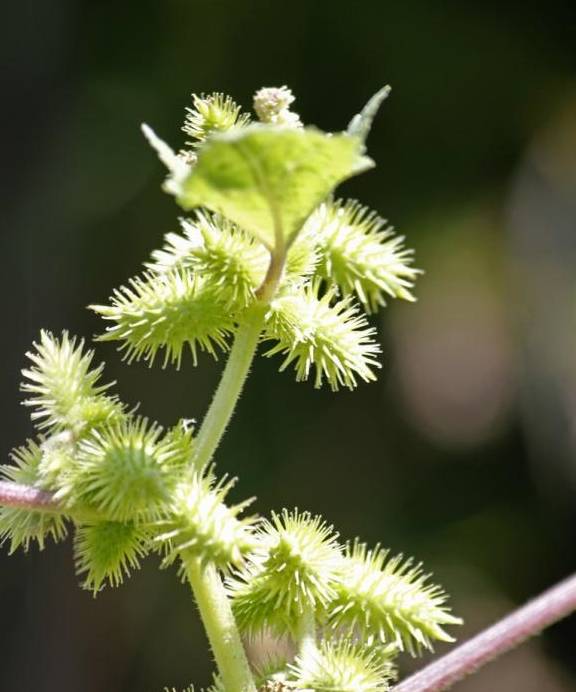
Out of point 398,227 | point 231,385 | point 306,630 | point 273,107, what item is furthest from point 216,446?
point 398,227

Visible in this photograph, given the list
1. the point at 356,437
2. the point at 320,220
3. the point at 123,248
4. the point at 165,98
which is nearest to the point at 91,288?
the point at 123,248

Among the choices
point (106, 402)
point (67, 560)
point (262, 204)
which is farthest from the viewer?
point (67, 560)

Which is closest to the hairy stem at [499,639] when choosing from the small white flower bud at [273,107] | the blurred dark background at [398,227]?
the small white flower bud at [273,107]

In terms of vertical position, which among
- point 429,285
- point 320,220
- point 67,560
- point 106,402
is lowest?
point 106,402

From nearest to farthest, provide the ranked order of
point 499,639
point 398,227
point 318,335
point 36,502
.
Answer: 1. point 499,639
2. point 36,502
3. point 318,335
4. point 398,227

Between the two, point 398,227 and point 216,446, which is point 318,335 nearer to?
point 216,446

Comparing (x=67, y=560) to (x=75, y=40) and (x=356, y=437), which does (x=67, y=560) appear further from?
(x=75, y=40)
